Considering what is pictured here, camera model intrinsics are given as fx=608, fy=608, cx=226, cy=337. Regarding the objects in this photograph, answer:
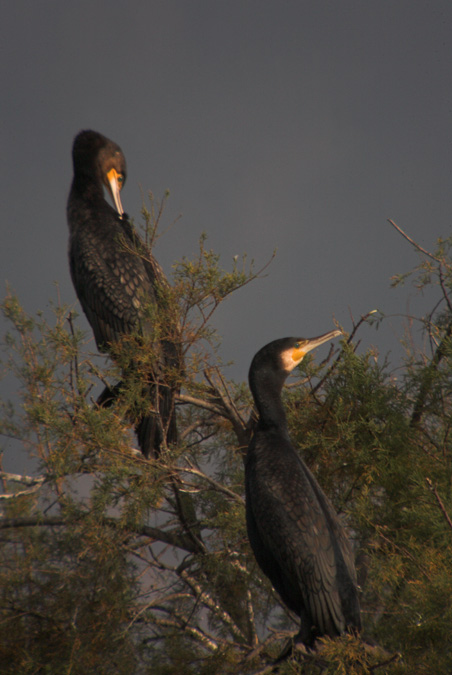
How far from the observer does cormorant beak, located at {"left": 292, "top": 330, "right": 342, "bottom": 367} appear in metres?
2.90

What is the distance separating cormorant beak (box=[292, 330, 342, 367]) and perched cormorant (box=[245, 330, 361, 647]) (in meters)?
0.38

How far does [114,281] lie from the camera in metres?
4.25

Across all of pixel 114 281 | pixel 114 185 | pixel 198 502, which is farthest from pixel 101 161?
pixel 198 502

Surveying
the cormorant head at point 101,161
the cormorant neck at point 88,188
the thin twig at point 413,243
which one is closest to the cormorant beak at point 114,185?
the cormorant head at point 101,161

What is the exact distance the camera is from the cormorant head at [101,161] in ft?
16.3

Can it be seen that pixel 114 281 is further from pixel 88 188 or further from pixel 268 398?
pixel 268 398

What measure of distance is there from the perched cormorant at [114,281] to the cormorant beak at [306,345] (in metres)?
0.95

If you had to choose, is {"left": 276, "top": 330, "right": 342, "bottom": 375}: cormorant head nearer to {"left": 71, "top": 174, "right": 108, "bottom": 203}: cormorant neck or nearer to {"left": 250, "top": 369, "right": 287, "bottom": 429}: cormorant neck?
{"left": 250, "top": 369, "right": 287, "bottom": 429}: cormorant neck

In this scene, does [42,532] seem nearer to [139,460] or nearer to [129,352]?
[139,460]

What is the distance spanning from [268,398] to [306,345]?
36 centimetres

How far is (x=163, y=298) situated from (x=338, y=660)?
2140 mm

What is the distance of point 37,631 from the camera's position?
4137mm

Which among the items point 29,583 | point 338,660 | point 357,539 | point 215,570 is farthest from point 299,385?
point 29,583

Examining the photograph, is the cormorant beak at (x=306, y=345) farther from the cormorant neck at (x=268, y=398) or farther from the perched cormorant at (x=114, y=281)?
the perched cormorant at (x=114, y=281)
